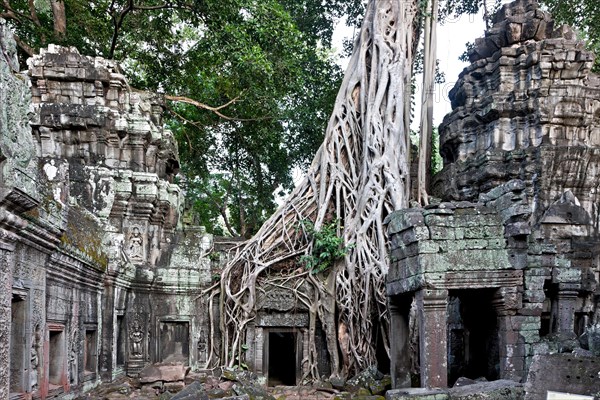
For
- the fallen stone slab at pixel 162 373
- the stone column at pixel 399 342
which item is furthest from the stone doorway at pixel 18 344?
the stone column at pixel 399 342

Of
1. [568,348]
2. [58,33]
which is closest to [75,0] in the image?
[58,33]

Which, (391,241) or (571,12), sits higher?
(571,12)

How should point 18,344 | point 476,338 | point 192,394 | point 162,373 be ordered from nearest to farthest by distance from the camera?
point 18,344, point 192,394, point 476,338, point 162,373

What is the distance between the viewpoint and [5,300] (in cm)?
400

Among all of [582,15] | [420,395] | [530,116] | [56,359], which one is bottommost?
[420,395]

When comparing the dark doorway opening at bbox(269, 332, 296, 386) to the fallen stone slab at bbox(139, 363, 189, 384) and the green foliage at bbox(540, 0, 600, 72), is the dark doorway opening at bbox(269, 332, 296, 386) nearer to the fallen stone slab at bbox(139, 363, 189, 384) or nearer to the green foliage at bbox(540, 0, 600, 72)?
the fallen stone slab at bbox(139, 363, 189, 384)

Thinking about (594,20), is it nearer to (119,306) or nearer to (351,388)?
(351,388)

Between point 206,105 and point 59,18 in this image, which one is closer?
point 59,18

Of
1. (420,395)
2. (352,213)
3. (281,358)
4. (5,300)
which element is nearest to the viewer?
(5,300)

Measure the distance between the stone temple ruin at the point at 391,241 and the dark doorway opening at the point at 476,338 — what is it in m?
0.03

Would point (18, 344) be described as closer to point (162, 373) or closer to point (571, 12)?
point (162, 373)

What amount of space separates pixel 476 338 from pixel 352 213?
3.33 meters

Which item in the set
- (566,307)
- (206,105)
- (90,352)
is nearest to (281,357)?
(206,105)

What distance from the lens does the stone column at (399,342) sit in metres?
7.72
